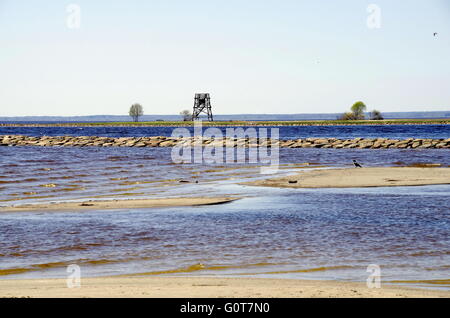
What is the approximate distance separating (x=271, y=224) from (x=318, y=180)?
13.1 meters

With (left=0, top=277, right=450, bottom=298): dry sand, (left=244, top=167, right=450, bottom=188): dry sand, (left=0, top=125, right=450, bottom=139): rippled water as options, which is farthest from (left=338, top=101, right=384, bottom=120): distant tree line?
(left=0, top=277, right=450, bottom=298): dry sand

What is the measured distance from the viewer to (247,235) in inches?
602

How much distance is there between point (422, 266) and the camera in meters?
11.8

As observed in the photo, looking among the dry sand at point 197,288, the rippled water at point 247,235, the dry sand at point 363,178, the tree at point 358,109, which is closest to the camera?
the dry sand at point 197,288

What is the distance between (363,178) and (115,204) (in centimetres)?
1405

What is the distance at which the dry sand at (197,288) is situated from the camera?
9.18 meters

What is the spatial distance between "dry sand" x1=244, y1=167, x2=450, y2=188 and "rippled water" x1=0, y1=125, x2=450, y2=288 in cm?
180

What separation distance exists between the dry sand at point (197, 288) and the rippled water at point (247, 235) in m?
0.73

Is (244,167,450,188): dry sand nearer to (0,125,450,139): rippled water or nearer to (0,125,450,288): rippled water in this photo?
(0,125,450,288): rippled water

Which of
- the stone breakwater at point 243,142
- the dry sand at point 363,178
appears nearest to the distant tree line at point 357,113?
the stone breakwater at point 243,142

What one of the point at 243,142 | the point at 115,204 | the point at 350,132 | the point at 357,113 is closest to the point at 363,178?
the point at 115,204

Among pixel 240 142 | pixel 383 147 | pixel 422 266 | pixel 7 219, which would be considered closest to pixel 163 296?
pixel 422 266

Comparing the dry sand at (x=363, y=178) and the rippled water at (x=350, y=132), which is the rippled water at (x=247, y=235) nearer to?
the dry sand at (x=363, y=178)

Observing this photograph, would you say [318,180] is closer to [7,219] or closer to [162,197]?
[162,197]
